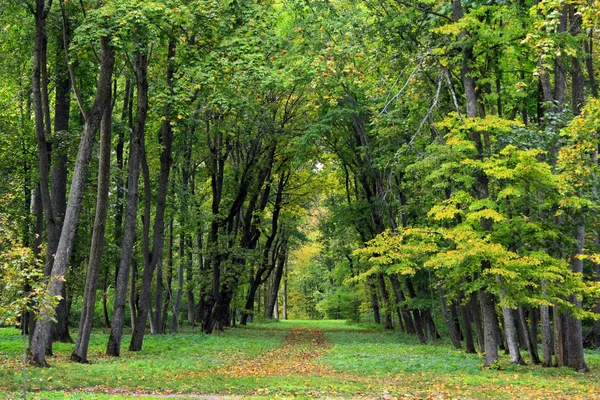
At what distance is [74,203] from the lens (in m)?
12.3

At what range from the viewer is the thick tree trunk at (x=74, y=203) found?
11469 millimetres

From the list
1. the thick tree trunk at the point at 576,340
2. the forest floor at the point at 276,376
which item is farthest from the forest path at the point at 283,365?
the thick tree trunk at the point at 576,340

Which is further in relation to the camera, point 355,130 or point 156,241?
point 355,130

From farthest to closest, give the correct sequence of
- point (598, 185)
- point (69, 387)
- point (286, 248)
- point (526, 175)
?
1. point (286, 248)
2. point (598, 185)
3. point (526, 175)
4. point (69, 387)

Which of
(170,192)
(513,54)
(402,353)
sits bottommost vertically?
(402,353)

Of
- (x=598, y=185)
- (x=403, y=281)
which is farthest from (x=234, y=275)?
(x=598, y=185)

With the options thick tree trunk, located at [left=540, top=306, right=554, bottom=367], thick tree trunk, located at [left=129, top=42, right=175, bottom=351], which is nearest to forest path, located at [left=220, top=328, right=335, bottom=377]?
thick tree trunk, located at [left=129, top=42, right=175, bottom=351]

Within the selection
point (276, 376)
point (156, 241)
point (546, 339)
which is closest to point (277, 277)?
point (156, 241)

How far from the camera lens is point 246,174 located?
990 inches

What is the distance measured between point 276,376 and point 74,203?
6211 mm

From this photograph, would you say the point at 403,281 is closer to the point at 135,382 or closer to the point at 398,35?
the point at 398,35

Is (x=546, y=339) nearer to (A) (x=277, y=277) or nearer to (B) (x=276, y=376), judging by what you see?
(B) (x=276, y=376)

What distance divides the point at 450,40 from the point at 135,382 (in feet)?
38.6

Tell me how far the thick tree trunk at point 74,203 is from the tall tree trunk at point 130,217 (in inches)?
78.2
